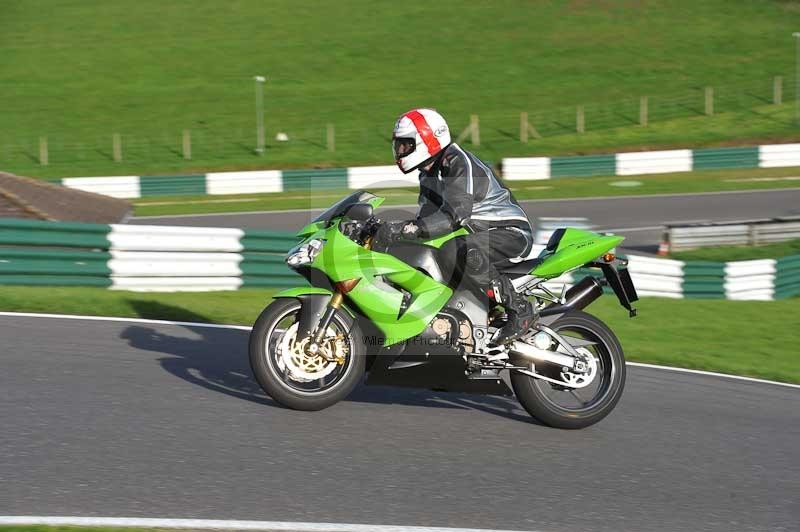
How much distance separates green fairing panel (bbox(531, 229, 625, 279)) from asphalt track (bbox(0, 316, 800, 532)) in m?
1.02

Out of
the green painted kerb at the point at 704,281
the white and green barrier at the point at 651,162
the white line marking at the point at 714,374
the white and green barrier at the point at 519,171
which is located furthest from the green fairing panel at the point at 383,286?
the white and green barrier at the point at 651,162

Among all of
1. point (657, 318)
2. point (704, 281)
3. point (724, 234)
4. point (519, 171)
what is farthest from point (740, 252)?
point (519, 171)

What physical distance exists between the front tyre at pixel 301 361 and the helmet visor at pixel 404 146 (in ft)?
3.43

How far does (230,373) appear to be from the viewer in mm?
7234

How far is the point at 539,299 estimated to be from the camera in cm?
693

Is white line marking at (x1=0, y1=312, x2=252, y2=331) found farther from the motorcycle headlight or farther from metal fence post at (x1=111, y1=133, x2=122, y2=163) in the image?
metal fence post at (x1=111, y1=133, x2=122, y2=163)

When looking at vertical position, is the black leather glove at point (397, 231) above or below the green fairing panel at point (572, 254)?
above

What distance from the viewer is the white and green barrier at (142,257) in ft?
35.0

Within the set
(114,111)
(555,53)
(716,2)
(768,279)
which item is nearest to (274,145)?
(114,111)

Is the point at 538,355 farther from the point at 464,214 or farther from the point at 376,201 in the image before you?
the point at 376,201

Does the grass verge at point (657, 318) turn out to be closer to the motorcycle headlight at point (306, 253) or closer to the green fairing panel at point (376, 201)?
the motorcycle headlight at point (306, 253)

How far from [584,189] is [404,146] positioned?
19805 mm

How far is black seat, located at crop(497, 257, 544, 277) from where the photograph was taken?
21.2ft

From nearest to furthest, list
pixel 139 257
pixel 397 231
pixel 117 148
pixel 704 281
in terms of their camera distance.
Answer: pixel 397 231 → pixel 139 257 → pixel 704 281 → pixel 117 148
